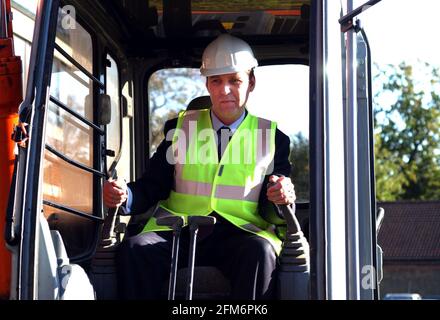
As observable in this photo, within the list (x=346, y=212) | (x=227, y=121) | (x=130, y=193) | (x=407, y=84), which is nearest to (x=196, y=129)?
(x=227, y=121)

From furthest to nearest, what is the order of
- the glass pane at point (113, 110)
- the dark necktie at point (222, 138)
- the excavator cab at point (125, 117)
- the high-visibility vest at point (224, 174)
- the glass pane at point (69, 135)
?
the glass pane at point (113, 110) < the glass pane at point (69, 135) < the dark necktie at point (222, 138) < the high-visibility vest at point (224, 174) < the excavator cab at point (125, 117)

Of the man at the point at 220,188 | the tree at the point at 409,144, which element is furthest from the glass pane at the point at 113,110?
the tree at the point at 409,144

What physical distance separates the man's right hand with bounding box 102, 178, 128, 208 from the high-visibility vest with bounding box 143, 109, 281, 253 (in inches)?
10.8

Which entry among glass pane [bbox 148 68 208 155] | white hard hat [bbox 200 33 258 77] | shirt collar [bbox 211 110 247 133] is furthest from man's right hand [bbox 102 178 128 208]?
glass pane [bbox 148 68 208 155]

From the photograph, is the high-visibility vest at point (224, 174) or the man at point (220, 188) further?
the high-visibility vest at point (224, 174)

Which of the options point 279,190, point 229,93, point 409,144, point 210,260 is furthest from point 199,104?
point 409,144

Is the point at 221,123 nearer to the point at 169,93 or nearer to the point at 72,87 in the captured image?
the point at 72,87

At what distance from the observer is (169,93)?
579 centimetres

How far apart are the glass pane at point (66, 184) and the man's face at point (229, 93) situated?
82 centimetres

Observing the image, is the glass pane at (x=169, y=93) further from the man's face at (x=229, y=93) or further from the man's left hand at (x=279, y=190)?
the man's left hand at (x=279, y=190)

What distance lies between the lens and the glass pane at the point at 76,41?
16.2 feet

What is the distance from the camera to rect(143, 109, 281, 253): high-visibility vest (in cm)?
459

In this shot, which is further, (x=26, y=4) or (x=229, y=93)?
(x=26, y=4)

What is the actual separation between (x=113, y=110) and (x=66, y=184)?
2.13ft
